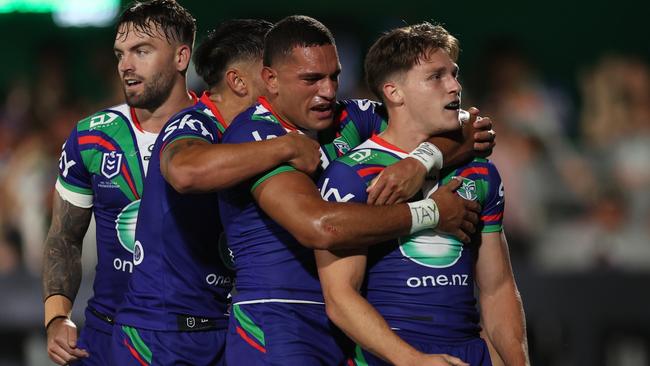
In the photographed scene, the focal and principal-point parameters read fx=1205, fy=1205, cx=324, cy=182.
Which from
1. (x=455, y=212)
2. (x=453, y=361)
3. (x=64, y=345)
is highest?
(x=455, y=212)

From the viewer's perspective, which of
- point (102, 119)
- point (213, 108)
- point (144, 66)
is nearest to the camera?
point (213, 108)

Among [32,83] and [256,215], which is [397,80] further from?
[32,83]

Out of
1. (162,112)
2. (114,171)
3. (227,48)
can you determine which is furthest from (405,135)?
(114,171)

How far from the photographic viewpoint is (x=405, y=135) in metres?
5.01

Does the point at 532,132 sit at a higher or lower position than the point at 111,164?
lower

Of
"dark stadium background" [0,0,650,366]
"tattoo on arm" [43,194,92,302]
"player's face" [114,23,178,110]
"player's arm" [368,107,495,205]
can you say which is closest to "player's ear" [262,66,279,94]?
"player's arm" [368,107,495,205]

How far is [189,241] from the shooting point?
17.2ft

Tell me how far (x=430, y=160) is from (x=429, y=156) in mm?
26

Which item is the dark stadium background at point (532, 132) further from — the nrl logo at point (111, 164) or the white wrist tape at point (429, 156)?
the white wrist tape at point (429, 156)

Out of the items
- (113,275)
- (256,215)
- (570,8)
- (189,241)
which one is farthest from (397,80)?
(570,8)

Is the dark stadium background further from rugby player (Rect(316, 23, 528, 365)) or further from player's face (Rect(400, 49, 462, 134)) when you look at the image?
player's face (Rect(400, 49, 462, 134))

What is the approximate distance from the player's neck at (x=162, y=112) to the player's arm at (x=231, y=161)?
36.6 inches

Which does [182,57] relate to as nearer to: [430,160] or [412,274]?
[430,160]

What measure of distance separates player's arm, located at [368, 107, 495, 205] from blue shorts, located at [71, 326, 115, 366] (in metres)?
1.65
